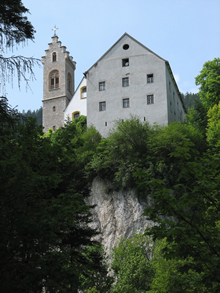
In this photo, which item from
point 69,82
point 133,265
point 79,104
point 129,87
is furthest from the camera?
point 69,82

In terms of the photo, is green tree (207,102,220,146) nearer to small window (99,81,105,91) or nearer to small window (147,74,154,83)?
small window (147,74,154,83)

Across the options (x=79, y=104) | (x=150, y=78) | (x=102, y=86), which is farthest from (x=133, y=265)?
(x=79, y=104)

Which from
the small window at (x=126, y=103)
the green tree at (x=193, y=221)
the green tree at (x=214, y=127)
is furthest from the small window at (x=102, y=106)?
the green tree at (x=193, y=221)

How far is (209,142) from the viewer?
34688mm

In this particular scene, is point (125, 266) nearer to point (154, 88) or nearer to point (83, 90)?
point (154, 88)

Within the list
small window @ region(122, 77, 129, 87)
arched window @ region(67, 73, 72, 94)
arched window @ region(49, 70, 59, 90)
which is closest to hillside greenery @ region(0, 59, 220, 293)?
small window @ region(122, 77, 129, 87)

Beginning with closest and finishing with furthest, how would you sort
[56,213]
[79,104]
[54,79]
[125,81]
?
[56,213] → [125,81] → [79,104] → [54,79]

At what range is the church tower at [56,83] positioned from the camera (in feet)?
184

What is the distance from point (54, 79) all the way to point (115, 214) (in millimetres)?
30774

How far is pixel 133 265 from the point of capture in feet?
93.1

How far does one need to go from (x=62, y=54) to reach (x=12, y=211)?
177 ft

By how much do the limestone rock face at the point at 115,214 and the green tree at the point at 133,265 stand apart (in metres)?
2.08

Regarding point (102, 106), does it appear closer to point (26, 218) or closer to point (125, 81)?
point (125, 81)

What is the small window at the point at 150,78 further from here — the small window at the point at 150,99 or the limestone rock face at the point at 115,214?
the limestone rock face at the point at 115,214
